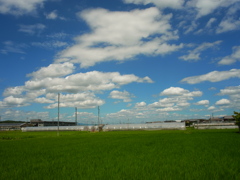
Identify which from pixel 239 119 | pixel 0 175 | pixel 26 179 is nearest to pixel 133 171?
pixel 26 179

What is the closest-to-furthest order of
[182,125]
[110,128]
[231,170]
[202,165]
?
[231,170] → [202,165] → [182,125] → [110,128]

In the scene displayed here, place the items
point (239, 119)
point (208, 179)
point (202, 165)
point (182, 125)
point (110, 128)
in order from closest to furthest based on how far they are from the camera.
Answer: point (208, 179), point (202, 165), point (239, 119), point (182, 125), point (110, 128)

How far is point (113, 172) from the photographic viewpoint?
27.8 ft

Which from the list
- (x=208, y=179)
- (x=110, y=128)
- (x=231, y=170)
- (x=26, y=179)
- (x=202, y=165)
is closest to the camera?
(x=208, y=179)

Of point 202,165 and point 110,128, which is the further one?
point 110,128

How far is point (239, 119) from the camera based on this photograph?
43.5 meters

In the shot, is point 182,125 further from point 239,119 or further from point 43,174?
point 43,174

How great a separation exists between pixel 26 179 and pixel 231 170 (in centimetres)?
774

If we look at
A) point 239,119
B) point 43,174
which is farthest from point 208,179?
→ point 239,119

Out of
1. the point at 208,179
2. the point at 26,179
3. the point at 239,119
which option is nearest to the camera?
the point at 208,179

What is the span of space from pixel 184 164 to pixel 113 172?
3517 millimetres

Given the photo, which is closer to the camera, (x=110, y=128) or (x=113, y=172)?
(x=113, y=172)

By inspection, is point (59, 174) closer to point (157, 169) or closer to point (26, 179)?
point (26, 179)

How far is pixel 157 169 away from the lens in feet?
29.0
